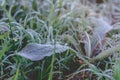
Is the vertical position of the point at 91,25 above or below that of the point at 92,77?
above

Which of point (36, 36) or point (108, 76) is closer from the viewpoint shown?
point (108, 76)

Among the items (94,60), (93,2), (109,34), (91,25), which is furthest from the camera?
(93,2)

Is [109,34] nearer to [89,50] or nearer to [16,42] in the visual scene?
[89,50]

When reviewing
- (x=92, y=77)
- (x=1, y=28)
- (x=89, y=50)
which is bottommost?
(x=92, y=77)

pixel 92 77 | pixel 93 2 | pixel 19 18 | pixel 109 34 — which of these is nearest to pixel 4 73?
pixel 92 77

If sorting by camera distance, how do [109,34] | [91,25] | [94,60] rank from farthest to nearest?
1. [91,25]
2. [109,34]
3. [94,60]

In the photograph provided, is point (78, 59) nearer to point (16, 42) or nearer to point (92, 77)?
point (92, 77)
